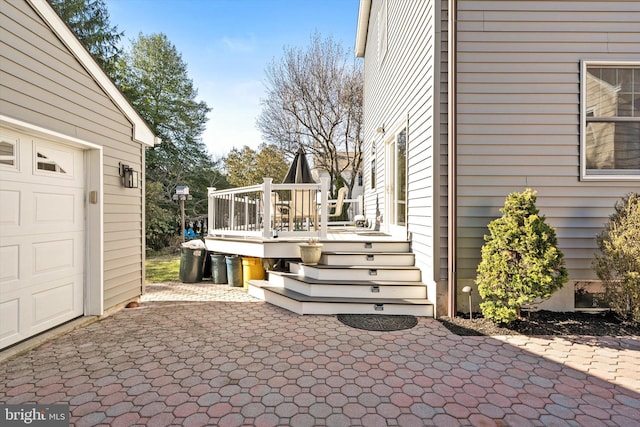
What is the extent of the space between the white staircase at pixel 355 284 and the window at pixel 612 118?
Answer: 2.71 metres

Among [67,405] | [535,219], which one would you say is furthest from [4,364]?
[535,219]

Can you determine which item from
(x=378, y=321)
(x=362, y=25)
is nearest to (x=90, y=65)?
(x=378, y=321)

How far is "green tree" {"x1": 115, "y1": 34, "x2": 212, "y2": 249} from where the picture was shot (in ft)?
55.6

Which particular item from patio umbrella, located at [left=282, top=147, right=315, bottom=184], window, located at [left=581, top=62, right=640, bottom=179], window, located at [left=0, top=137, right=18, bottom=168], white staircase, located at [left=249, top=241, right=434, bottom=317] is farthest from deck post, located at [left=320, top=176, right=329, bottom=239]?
window, located at [left=0, top=137, right=18, bottom=168]

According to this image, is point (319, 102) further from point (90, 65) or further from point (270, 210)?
point (90, 65)

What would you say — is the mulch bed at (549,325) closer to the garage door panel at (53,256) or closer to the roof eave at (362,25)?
the garage door panel at (53,256)

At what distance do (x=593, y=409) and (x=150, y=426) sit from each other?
2.95 meters

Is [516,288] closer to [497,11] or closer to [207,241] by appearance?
[497,11]

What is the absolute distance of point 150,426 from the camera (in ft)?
6.55

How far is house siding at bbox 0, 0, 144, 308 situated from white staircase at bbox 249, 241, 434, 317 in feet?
6.66

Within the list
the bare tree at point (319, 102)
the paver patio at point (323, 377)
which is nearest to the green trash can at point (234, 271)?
the paver patio at point (323, 377)

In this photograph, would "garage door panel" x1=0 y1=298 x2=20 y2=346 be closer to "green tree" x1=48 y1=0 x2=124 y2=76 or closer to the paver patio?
the paver patio

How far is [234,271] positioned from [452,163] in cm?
430

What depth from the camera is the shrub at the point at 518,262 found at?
11.2 feet
